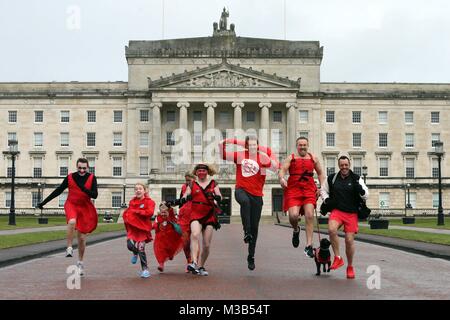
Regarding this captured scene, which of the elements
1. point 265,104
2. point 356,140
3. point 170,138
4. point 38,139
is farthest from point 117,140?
point 356,140

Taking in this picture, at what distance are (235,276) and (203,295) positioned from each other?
11.4 feet

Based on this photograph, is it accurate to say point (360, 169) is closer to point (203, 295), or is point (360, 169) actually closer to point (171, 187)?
point (171, 187)

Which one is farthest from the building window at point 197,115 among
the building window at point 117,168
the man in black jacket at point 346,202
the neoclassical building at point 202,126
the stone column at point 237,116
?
the man in black jacket at point 346,202

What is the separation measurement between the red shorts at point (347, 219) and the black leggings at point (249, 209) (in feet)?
5.19

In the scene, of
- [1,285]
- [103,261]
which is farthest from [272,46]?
[1,285]

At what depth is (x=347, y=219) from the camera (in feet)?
49.4

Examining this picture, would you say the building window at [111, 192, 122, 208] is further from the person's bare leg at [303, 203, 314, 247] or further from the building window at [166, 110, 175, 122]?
the person's bare leg at [303, 203, 314, 247]

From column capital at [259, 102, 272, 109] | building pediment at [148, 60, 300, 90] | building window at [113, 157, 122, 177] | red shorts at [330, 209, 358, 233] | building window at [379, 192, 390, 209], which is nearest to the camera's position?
red shorts at [330, 209, 358, 233]

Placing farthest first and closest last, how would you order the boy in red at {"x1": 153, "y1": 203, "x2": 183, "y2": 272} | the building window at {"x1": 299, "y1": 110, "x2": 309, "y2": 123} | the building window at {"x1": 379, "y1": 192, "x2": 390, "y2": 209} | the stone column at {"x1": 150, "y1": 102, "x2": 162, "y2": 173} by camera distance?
the building window at {"x1": 299, "y1": 110, "x2": 309, "y2": 123} < the building window at {"x1": 379, "y1": 192, "x2": 390, "y2": 209} < the stone column at {"x1": 150, "y1": 102, "x2": 162, "y2": 173} < the boy in red at {"x1": 153, "y1": 203, "x2": 183, "y2": 272}

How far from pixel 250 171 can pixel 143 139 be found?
80.7 m

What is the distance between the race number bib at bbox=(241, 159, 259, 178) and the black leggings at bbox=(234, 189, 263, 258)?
37 cm

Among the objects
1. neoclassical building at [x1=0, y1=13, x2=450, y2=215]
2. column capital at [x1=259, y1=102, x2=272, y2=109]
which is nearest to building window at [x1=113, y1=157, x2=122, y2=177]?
neoclassical building at [x1=0, y1=13, x2=450, y2=215]

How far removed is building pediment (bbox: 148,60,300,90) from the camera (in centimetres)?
9200

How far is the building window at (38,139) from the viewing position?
96688 millimetres
